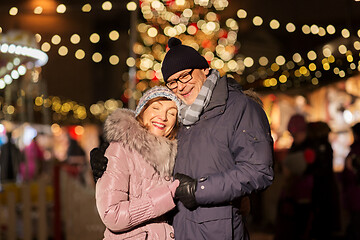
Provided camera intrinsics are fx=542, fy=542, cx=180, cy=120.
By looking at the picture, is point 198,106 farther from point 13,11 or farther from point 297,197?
point 13,11

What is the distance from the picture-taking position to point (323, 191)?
6398 mm

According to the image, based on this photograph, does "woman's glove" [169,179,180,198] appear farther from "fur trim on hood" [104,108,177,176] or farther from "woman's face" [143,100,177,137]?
"woman's face" [143,100,177,137]

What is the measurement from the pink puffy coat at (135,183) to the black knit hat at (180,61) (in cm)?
38

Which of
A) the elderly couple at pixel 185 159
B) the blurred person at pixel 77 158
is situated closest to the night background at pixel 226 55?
the blurred person at pixel 77 158

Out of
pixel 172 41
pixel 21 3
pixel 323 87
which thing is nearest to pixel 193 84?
pixel 172 41

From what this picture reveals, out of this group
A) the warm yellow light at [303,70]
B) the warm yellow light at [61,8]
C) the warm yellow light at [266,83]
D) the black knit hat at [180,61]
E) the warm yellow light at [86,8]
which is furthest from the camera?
the warm yellow light at [266,83]

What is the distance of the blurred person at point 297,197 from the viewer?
250 inches

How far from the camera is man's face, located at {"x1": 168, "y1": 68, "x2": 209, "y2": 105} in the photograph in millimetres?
3322

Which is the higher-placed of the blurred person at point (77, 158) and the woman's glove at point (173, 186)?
the woman's glove at point (173, 186)

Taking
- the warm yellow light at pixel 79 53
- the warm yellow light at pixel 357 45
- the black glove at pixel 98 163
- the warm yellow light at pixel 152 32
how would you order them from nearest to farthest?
the black glove at pixel 98 163
the warm yellow light at pixel 357 45
the warm yellow light at pixel 79 53
the warm yellow light at pixel 152 32

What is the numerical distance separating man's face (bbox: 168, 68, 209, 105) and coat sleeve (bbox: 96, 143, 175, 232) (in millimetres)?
563

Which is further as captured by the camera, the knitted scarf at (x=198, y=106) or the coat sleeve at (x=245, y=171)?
the knitted scarf at (x=198, y=106)

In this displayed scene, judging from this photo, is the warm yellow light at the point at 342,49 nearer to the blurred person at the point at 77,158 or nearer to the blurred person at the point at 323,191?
the blurred person at the point at 323,191

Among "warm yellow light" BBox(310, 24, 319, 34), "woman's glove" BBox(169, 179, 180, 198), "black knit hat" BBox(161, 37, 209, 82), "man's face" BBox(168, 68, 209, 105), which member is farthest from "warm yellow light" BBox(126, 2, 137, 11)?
"woman's glove" BBox(169, 179, 180, 198)
